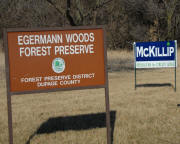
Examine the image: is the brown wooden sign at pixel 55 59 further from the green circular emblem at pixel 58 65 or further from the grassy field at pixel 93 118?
the grassy field at pixel 93 118

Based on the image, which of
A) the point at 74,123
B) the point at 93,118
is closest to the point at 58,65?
the point at 74,123

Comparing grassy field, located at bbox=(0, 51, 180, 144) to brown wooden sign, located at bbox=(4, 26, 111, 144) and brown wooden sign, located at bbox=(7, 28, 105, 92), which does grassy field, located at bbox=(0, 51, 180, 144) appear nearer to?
brown wooden sign, located at bbox=(4, 26, 111, 144)

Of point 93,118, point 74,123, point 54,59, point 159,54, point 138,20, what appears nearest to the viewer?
point 54,59

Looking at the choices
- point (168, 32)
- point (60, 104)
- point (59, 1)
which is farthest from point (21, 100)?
point (168, 32)

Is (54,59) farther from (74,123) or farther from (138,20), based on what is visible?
(138,20)

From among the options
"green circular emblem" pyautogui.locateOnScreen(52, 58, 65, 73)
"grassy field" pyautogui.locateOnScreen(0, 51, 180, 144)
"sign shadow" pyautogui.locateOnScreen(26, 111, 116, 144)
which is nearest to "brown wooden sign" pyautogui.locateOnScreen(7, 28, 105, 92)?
"green circular emblem" pyautogui.locateOnScreen(52, 58, 65, 73)

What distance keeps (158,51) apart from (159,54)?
0.12 m

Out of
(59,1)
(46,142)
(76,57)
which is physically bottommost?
(46,142)

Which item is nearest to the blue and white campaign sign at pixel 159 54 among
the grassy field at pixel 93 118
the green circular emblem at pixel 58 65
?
the grassy field at pixel 93 118

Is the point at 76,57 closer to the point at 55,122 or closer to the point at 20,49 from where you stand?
the point at 20,49

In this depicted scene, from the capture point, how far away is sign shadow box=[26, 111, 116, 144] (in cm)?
723

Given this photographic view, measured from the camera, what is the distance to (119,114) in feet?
27.5

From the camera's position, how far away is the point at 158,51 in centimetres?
1242

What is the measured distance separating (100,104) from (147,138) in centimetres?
365
